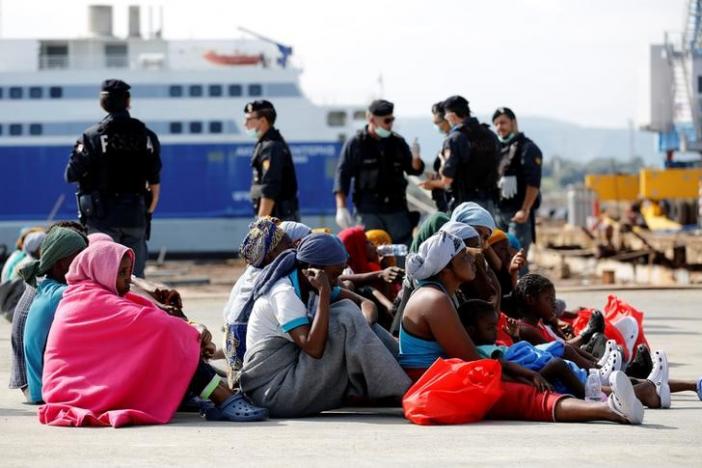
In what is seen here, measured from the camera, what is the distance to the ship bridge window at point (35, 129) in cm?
4606

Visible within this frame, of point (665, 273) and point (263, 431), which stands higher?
point (263, 431)

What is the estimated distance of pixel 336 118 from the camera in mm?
48031

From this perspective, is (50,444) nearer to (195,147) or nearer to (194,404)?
(194,404)

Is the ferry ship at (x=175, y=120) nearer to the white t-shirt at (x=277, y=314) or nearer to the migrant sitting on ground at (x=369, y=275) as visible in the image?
the migrant sitting on ground at (x=369, y=275)

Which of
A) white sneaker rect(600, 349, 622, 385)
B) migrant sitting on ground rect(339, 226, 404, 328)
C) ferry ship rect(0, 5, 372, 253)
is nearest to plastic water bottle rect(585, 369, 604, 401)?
white sneaker rect(600, 349, 622, 385)

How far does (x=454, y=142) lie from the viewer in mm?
12227

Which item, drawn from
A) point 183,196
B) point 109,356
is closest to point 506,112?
point 109,356

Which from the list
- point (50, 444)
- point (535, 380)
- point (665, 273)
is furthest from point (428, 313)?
point (665, 273)

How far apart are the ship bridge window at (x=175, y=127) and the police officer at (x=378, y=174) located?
3454cm

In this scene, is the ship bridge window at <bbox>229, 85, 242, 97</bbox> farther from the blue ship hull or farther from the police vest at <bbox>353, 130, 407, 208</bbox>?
the police vest at <bbox>353, 130, 407, 208</bbox>

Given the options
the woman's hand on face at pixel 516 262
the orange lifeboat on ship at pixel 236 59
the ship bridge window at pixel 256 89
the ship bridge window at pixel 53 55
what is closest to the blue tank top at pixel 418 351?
the woman's hand on face at pixel 516 262

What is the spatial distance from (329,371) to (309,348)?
0.60ft

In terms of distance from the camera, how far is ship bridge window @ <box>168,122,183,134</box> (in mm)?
46688

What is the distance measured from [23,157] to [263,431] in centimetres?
3992
